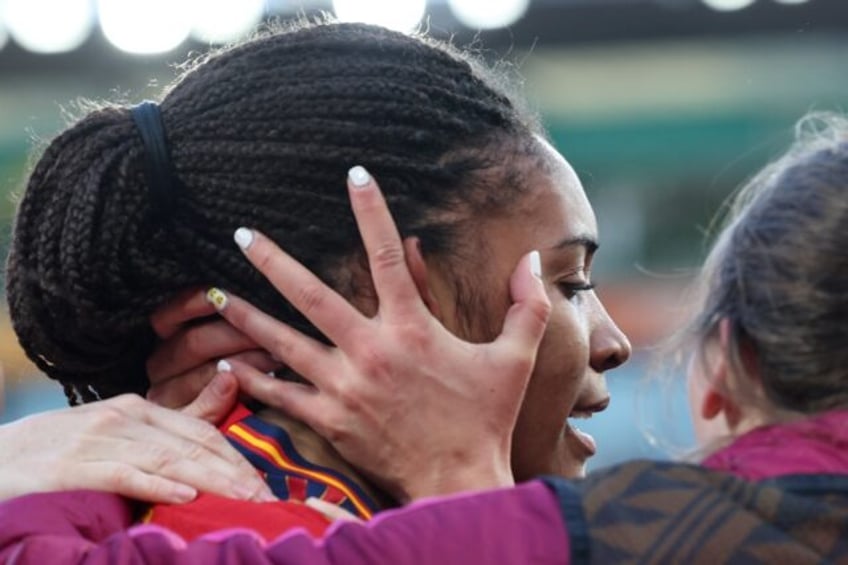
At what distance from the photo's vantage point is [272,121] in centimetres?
153

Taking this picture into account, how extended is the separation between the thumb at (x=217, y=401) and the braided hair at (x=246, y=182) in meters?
0.09

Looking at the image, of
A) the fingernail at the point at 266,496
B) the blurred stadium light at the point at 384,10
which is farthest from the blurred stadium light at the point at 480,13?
the fingernail at the point at 266,496

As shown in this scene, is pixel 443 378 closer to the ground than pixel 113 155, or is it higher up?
closer to the ground

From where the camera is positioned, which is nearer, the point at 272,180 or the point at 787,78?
the point at 272,180

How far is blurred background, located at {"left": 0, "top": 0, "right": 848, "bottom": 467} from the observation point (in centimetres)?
782

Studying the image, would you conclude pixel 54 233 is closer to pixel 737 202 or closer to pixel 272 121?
pixel 272 121

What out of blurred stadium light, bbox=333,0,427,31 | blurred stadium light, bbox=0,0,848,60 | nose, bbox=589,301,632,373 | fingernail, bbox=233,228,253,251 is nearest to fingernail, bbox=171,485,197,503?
fingernail, bbox=233,228,253,251

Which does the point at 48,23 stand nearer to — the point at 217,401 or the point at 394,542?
the point at 217,401

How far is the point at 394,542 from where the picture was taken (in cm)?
120

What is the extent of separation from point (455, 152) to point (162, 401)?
428mm

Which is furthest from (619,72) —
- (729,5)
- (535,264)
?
(535,264)

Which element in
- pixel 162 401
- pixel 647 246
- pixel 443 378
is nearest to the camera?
pixel 443 378

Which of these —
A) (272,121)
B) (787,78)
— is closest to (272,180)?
(272,121)

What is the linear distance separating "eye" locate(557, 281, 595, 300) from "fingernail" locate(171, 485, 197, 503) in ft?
1.52
